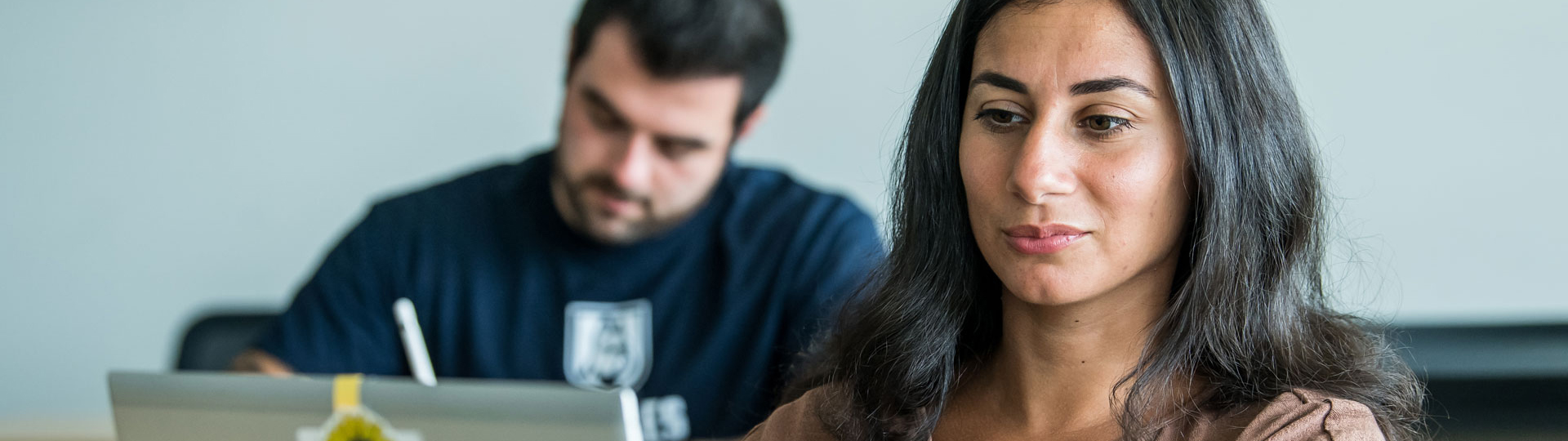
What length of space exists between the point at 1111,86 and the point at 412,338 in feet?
3.99

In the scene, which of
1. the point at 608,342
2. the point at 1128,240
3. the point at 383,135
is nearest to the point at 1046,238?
the point at 1128,240

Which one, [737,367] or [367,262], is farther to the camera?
[367,262]

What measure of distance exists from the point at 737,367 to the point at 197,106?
1.61 meters

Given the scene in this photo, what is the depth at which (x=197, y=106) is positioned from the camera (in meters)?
2.94

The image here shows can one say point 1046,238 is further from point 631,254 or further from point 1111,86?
point 631,254

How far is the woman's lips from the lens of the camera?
3.36ft

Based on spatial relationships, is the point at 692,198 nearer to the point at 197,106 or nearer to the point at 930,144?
the point at 930,144

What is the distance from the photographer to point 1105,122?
1022 mm

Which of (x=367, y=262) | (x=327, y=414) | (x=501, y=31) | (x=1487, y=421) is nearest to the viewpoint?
(x=327, y=414)

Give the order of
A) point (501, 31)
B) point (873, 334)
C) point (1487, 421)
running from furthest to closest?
point (501, 31) < point (1487, 421) < point (873, 334)

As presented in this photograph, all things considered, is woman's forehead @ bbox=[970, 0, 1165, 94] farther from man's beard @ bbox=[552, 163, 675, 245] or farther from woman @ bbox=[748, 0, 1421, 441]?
man's beard @ bbox=[552, 163, 675, 245]

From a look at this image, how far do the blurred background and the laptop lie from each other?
120 centimetres

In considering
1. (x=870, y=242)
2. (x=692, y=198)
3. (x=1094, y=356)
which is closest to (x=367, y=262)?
(x=692, y=198)

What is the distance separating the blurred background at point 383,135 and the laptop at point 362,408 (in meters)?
1.20
